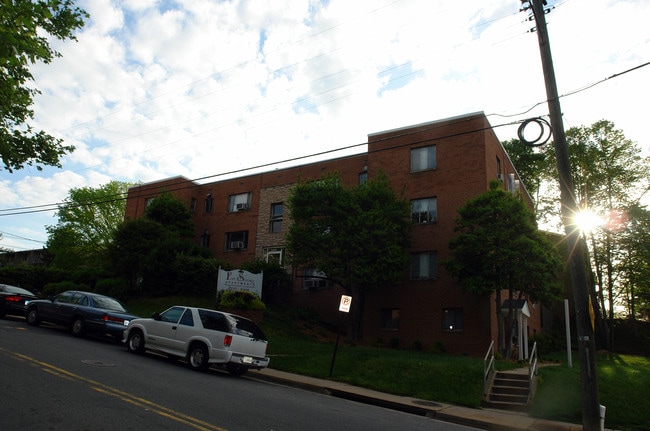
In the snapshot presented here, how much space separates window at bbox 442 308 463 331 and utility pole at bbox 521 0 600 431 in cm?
1308

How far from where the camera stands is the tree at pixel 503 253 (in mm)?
19453

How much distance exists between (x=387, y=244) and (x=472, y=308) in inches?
197

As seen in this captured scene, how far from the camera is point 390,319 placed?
25.1 metres

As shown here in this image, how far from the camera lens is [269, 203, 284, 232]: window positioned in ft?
108

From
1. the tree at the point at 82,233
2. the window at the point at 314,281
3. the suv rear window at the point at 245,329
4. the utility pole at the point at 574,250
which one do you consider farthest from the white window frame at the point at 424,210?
the tree at the point at 82,233

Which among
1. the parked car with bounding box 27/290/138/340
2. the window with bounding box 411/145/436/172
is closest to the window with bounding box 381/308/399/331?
the window with bounding box 411/145/436/172

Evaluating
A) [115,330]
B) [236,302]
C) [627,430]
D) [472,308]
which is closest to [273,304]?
[236,302]

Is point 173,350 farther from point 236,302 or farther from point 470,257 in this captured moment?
point 470,257

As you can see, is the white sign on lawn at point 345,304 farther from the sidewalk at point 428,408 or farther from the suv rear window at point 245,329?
the suv rear window at point 245,329

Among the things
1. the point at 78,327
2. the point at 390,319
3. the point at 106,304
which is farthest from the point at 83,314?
the point at 390,319

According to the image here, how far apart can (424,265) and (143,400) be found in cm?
1863

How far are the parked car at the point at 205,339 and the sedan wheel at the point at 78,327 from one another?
3089 mm

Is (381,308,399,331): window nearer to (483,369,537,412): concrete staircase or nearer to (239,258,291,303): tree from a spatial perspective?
(239,258,291,303): tree

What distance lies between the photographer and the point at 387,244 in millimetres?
22516
